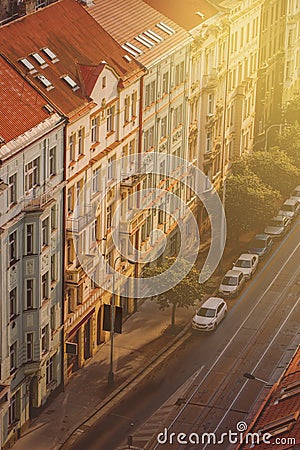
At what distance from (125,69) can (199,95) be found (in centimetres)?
2151

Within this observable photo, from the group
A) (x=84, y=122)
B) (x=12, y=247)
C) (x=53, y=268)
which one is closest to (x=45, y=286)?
(x=53, y=268)

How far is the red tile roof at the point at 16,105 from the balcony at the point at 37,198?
4.30m

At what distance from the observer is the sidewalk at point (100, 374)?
80.6 metres

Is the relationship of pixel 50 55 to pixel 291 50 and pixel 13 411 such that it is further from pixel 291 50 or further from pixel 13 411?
pixel 291 50

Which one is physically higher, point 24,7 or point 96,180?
point 24,7

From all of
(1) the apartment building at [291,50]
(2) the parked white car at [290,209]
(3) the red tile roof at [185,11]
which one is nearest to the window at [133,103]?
(3) the red tile roof at [185,11]

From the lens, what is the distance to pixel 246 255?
362 ft

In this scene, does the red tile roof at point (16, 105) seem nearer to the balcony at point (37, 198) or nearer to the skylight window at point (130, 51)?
the balcony at point (37, 198)

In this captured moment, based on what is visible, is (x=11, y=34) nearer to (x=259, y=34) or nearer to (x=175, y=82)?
(x=175, y=82)

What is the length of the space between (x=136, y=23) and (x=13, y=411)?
3709cm

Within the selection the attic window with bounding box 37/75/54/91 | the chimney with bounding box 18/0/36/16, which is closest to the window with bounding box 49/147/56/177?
the attic window with bounding box 37/75/54/91

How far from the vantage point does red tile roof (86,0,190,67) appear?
9712 centimetres

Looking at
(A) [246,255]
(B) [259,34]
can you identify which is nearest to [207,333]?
(A) [246,255]

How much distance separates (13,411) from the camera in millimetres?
79250
